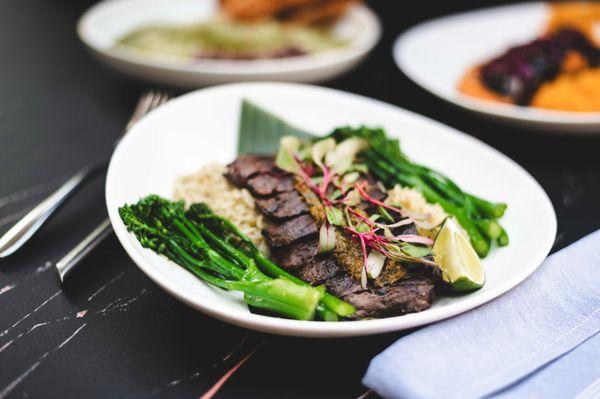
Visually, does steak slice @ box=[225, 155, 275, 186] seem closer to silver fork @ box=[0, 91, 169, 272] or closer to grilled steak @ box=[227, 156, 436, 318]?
grilled steak @ box=[227, 156, 436, 318]

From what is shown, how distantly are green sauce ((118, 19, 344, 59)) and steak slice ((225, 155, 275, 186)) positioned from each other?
5.37ft

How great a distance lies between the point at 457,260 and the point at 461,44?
319 cm

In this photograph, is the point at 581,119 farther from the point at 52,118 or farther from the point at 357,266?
the point at 52,118

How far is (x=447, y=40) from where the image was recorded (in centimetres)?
479

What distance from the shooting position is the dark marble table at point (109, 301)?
195 centimetres

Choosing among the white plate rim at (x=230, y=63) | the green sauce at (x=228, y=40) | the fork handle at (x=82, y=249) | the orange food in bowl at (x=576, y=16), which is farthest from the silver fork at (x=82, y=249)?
the orange food in bowl at (x=576, y=16)

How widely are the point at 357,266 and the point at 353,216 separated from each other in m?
0.26

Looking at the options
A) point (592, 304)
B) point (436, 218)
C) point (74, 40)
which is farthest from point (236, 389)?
point (74, 40)

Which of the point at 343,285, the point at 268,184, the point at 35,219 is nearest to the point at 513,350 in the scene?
the point at 343,285

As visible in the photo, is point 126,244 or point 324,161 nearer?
point 126,244

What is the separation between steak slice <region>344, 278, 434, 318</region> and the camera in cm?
205

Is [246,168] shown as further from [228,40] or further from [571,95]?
[571,95]

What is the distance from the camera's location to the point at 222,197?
2.67m

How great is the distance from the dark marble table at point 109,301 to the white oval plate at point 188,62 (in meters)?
0.32
